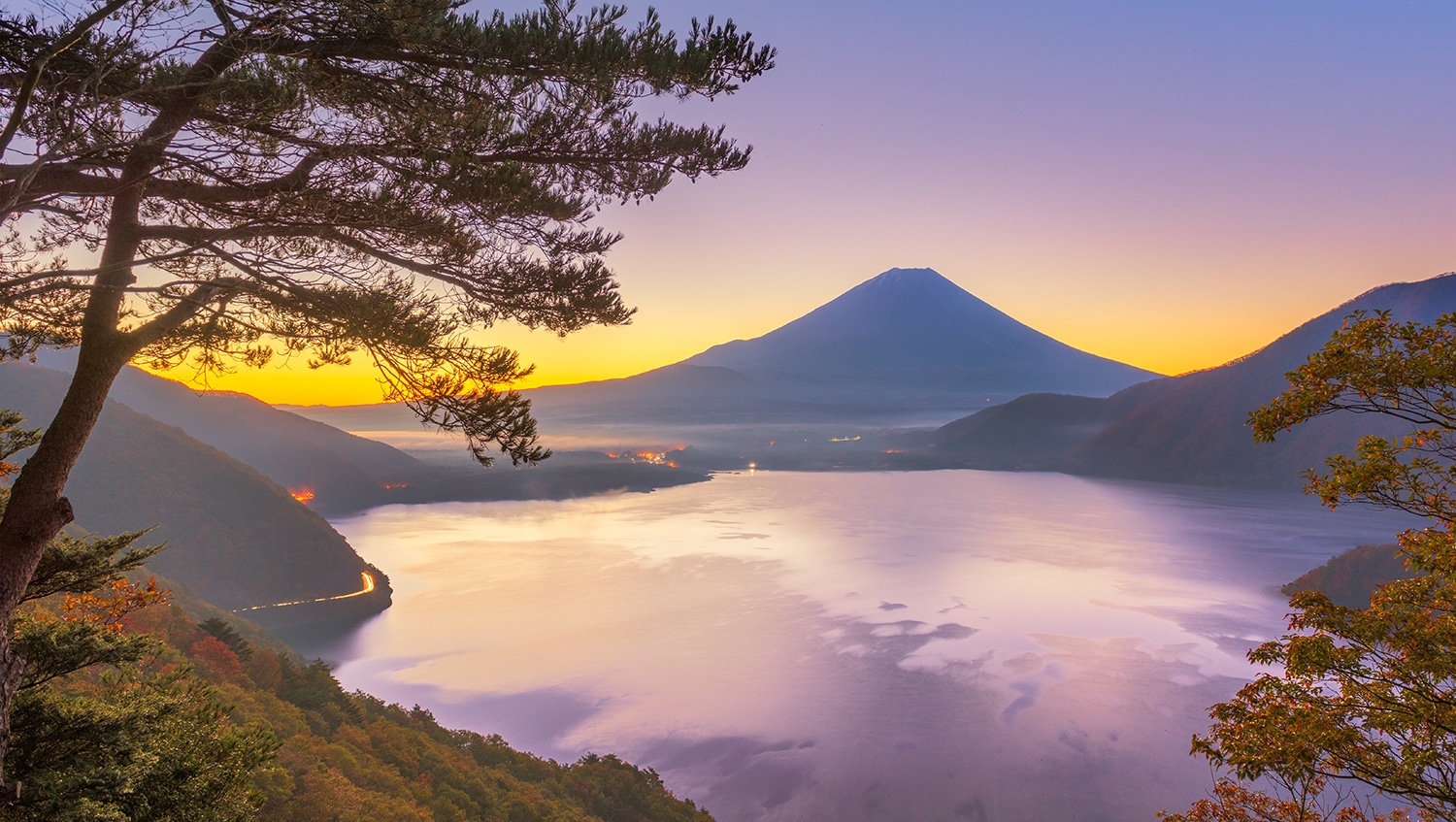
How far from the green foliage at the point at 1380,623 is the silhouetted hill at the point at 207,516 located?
65.8 metres

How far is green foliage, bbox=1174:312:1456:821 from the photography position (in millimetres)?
5230

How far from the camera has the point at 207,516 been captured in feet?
198

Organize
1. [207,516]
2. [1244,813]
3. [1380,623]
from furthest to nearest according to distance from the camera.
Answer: [207,516] < [1244,813] < [1380,623]

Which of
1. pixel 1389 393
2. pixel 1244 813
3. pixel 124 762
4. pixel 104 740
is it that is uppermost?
pixel 1389 393

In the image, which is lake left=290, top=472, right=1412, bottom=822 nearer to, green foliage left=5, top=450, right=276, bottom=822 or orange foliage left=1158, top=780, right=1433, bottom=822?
orange foliage left=1158, top=780, right=1433, bottom=822

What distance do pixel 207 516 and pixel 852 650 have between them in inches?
2214

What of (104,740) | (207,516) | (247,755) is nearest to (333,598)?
(207,516)

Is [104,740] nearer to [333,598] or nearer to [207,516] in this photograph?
[333,598]

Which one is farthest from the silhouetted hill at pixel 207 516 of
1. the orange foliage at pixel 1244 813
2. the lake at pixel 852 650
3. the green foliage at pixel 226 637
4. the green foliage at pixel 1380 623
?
the green foliage at pixel 1380 623

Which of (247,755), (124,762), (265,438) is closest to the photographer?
(124,762)

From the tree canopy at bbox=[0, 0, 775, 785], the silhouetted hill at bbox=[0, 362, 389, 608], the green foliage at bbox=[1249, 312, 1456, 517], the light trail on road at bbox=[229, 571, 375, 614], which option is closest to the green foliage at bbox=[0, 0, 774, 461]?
the tree canopy at bbox=[0, 0, 775, 785]

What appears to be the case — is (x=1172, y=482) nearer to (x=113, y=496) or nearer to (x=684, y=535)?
(x=684, y=535)

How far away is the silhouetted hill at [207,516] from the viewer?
185 ft

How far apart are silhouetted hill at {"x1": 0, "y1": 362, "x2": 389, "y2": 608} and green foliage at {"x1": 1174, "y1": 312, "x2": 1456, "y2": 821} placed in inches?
2591
